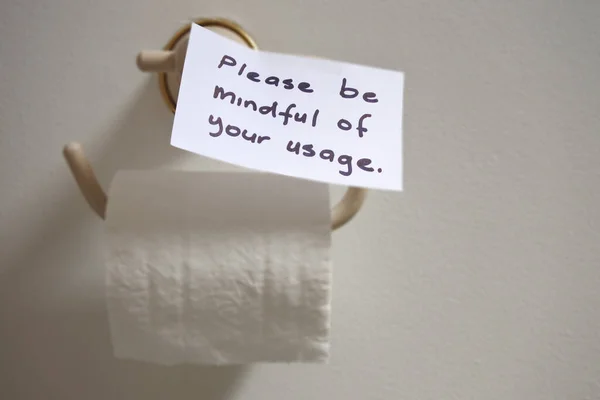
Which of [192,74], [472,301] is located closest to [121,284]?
[192,74]

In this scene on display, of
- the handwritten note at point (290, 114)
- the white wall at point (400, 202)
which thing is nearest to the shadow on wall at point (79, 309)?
the white wall at point (400, 202)

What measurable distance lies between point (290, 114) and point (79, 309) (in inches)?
9.0

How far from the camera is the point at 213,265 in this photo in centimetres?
30

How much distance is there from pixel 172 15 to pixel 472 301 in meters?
0.30

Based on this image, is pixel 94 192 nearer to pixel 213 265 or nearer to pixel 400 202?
pixel 213 265

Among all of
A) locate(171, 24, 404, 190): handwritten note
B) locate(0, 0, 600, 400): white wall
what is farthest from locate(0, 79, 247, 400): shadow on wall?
locate(171, 24, 404, 190): handwritten note

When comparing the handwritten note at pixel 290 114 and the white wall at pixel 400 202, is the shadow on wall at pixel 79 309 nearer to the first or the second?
the white wall at pixel 400 202

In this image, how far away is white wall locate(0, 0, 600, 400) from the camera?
0.36 meters

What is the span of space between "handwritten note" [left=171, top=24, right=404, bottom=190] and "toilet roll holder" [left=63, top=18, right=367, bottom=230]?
Answer: 0.03 metres

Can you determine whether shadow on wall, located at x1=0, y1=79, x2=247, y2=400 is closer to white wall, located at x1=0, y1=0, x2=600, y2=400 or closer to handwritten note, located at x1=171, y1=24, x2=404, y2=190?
white wall, located at x1=0, y1=0, x2=600, y2=400

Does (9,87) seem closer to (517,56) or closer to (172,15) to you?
(172,15)

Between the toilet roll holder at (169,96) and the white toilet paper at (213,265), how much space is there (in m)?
0.02

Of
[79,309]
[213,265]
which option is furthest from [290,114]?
[79,309]

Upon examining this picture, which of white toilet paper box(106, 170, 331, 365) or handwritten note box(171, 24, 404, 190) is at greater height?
handwritten note box(171, 24, 404, 190)
